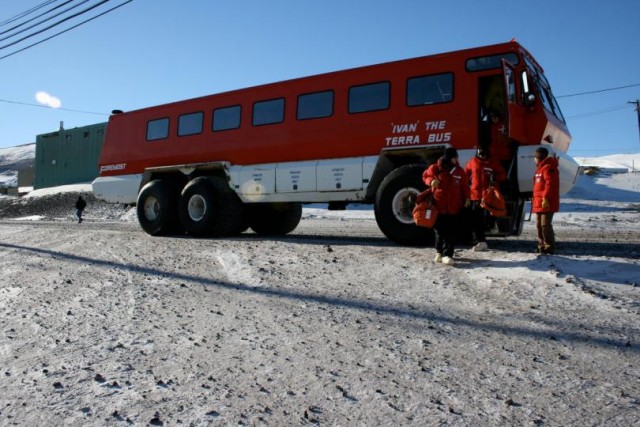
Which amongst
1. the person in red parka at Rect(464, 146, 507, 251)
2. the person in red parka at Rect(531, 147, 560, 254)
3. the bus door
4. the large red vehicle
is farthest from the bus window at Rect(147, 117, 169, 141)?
the person in red parka at Rect(531, 147, 560, 254)

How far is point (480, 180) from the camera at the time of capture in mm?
6363

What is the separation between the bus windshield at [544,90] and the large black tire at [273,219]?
222 inches

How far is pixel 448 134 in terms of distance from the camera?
23.6 ft

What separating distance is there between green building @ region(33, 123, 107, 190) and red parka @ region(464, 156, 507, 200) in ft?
122

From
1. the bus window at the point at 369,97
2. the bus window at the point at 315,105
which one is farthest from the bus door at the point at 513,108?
the bus window at the point at 315,105

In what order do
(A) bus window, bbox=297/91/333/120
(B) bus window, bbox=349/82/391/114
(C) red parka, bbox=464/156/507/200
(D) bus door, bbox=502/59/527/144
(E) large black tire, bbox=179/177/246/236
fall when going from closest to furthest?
(C) red parka, bbox=464/156/507/200 → (D) bus door, bbox=502/59/527/144 → (B) bus window, bbox=349/82/391/114 → (A) bus window, bbox=297/91/333/120 → (E) large black tire, bbox=179/177/246/236

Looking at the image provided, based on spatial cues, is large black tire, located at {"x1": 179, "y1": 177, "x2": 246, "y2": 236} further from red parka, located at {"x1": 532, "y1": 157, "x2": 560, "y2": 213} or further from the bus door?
red parka, located at {"x1": 532, "y1": 157, "x2": 560, "y2": 213}

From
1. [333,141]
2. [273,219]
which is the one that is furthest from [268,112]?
[273,219]

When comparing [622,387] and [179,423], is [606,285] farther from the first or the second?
[179,423]

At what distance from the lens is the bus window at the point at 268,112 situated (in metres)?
9.14

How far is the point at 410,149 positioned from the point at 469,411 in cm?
556

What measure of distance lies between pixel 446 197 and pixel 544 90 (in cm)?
336

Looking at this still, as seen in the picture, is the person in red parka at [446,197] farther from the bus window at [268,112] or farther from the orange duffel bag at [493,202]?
the bus window at [268,112]

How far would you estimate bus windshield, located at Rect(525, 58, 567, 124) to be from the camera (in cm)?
731
